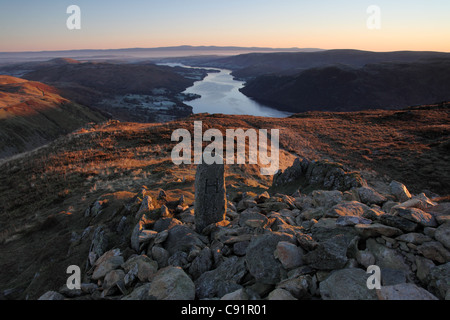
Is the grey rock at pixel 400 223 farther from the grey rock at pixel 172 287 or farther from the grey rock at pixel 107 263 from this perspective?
the grey rock at pixel 107 263

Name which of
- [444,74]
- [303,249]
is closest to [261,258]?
[303,249]

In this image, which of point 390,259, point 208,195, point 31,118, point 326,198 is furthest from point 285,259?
point 31,118

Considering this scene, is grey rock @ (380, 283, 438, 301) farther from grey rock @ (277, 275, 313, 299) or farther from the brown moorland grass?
the brown moorland grass

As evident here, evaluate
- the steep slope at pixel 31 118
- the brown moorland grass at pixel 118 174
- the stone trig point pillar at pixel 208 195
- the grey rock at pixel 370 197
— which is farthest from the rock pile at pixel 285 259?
the steep slope at pixel 31 118

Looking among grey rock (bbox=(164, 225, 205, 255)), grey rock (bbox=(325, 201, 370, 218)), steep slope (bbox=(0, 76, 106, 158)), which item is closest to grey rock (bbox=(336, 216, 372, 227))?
grey rock (bbox=(325, 201, 370, 218))

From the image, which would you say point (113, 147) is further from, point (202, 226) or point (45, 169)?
point (202, 226)

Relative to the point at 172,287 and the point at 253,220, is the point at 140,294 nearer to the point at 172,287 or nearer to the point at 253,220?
the point at 172,287
